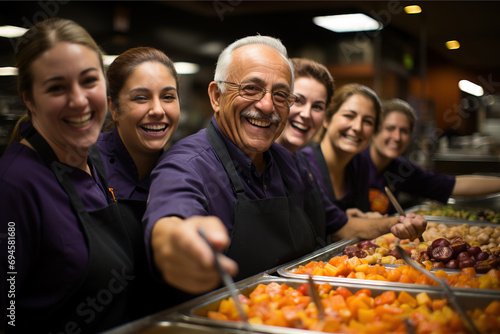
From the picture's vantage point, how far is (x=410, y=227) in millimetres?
2098

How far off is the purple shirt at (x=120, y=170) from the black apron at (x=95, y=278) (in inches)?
11.2

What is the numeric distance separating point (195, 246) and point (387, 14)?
5.08 meters

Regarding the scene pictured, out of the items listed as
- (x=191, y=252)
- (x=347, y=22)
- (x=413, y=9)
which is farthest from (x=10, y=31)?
(x=347, y=22)

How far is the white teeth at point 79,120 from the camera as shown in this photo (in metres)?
1.27

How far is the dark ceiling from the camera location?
4902 mm

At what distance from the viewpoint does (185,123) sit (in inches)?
253

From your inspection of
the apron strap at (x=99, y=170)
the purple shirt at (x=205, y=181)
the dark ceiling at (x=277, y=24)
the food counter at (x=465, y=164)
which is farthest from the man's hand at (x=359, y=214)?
the food counter at (x=465, y=164)

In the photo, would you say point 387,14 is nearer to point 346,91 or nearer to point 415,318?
point 346,91

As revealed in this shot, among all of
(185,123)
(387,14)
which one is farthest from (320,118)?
(185,123)

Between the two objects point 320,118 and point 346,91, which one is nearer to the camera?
point 320,118

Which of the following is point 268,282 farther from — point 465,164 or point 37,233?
point 465,164

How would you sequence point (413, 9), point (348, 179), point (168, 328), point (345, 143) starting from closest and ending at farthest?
point (168, 328), point (345, 143), point (348, 179), point (413, 9)

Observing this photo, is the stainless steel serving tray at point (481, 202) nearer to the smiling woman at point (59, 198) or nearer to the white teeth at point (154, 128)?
the white teeth at point (154, 128)

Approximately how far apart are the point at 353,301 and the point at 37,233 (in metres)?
0.84
